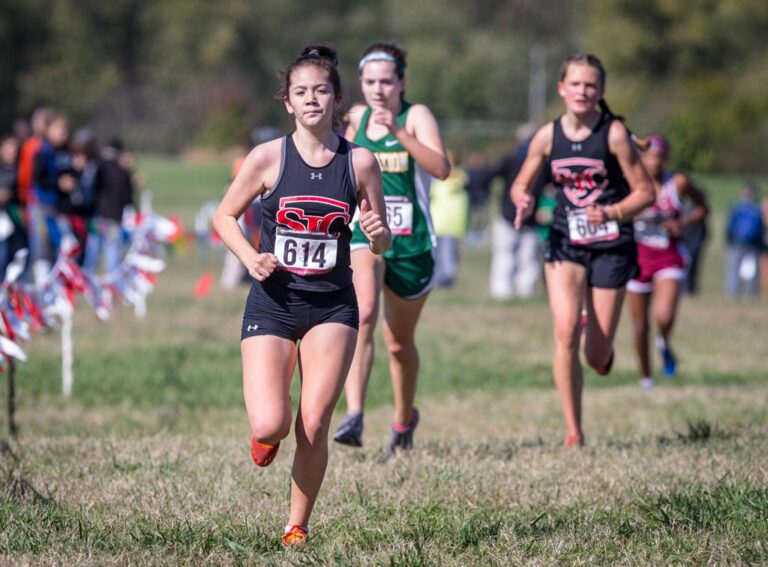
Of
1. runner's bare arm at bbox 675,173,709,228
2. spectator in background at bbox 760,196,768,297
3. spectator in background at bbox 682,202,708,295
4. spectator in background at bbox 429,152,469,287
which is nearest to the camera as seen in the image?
runner's bare arm at bbox 675,173,709,228

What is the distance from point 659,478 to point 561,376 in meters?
1.47

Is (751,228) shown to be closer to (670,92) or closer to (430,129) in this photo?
(430,129)

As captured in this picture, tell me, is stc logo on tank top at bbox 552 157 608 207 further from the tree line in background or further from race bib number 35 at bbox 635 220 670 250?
the tree line in background

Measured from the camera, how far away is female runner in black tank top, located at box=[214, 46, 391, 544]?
5.42m

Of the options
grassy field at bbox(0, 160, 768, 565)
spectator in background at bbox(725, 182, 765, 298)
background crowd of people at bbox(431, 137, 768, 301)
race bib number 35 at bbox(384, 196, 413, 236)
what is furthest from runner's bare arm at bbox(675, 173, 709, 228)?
spectator in background at bbox(725, 182, 765, 298)

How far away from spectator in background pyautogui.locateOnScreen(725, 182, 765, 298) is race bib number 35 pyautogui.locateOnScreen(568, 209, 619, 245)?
55.6 feet

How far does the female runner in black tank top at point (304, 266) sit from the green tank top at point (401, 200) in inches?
79.3

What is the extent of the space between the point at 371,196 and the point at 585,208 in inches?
102

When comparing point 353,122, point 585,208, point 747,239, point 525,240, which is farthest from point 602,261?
point 747,239

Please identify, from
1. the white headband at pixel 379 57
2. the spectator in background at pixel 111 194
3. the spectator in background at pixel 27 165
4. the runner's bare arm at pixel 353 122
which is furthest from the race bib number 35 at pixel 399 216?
the spectator in background at pixel 111 194

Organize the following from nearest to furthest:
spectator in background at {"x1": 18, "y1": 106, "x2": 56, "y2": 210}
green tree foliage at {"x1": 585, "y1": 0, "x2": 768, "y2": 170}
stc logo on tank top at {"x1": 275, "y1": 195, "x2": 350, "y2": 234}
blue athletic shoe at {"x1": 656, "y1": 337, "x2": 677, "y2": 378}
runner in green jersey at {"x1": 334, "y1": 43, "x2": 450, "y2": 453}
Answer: stc logo on tank top at {"x1": 275, "y1": 195, "x2": 350, "y2": 234}
runner in green jersey at {"x1": 334, "y1": 43, "x2": 450, "y2": 453}
blue athletic shoe at {"x1": 656, "y1": 337, "x2": 677, "y2": 378}
spectator in background at {"x1": 18, "y1": 106, "x2": 56, "y2": 210}
green tree foliage at {"x1": 585, "y1": 0, "x2": 768, "y2": 170}

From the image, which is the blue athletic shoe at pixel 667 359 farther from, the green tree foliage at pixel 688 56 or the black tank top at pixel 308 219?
the green tree foliage at pixel 688 56

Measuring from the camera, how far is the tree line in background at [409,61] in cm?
5941

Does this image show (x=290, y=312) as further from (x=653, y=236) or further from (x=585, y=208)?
(x=653, y=236)
